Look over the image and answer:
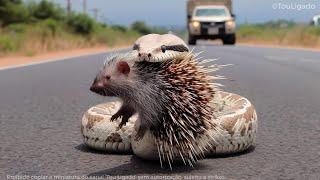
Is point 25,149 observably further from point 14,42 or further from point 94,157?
point 14,42

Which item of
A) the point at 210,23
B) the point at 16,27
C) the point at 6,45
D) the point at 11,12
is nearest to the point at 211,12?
the point at 210,23

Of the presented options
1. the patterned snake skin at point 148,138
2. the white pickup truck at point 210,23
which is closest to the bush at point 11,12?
the white pickup truck at point 210,23

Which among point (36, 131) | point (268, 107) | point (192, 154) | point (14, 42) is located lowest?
point (14, 42)

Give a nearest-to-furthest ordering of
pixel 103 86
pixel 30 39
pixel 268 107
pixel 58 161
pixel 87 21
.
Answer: pixel 103 86 → pixel 58 161 → pixel 268 107 → pixel 30 39 → pixel 87 21

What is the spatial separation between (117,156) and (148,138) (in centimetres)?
71

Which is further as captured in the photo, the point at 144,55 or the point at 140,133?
the point at 140,133

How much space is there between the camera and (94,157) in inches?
194

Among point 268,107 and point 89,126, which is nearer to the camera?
point 89,126

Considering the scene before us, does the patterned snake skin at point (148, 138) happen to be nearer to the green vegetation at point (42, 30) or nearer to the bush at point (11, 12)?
the green vegetation at point (42, 30)

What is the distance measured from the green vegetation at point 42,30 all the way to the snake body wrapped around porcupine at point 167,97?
22.9m

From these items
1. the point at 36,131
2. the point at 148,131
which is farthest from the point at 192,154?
the point at 36,131

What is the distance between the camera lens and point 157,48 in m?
3.95

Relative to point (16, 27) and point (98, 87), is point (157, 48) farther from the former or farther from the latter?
point (16, 27)

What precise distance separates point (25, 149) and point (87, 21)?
52274 millimetres
